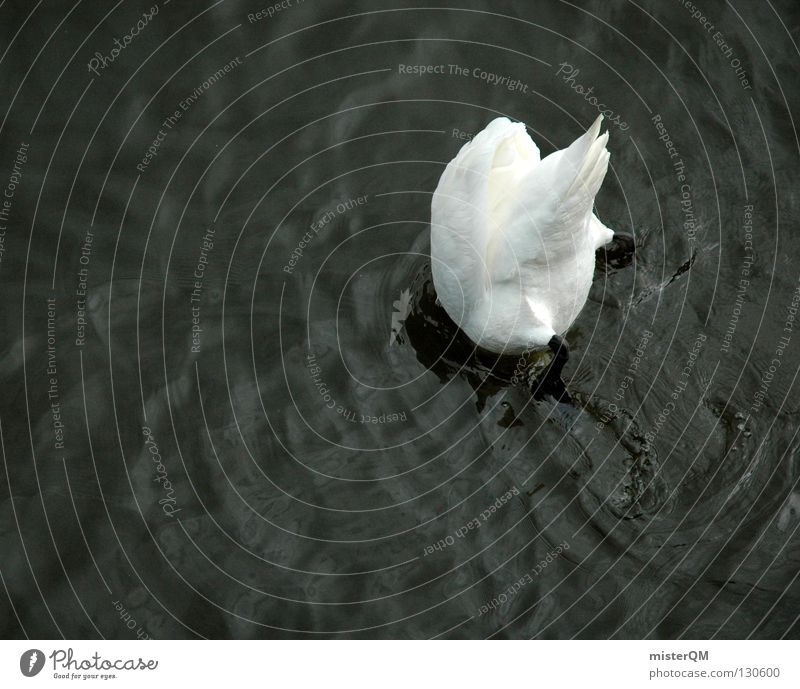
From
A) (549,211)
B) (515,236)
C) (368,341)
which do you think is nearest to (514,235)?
(515,236)

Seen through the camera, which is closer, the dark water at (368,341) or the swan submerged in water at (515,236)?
the swan submerged in water at (515,236)

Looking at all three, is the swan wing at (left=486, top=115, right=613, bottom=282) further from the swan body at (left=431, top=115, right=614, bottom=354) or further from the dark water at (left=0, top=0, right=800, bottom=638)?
the dark water at (left=0, top=0, right=800, bottom=638)

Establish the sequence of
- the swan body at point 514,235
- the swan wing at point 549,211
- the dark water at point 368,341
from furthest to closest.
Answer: the dark water at point 368,341
the swan body at point 514,235
the swan wing at point 549,211

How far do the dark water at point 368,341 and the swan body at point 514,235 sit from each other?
2.79ft

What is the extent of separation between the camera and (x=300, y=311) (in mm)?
9422

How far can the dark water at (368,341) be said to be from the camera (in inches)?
337

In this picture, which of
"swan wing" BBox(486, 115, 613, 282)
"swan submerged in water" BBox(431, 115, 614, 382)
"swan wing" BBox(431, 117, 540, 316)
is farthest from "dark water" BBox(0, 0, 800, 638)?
"swan wing" BBox(486, 115, 613, 282)

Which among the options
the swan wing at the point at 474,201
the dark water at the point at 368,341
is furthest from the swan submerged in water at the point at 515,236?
the dark water at the point at 368,341

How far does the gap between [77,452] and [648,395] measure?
4.16 metres

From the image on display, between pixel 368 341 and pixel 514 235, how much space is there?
6.31 feet

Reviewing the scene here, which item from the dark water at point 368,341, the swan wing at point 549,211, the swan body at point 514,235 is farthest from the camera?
the dark water at point 368,341

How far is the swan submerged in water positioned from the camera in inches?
294

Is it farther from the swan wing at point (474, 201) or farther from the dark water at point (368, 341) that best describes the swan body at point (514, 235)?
the dark water at point (368, 341)
